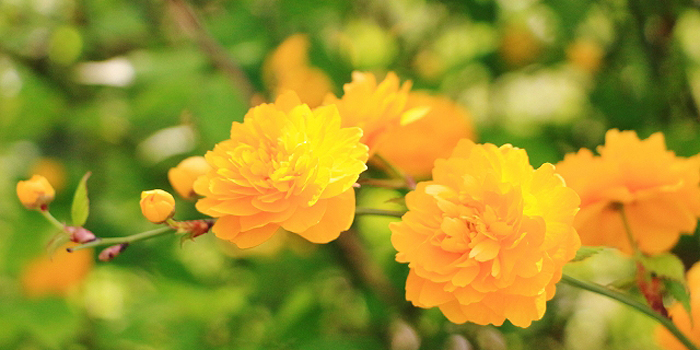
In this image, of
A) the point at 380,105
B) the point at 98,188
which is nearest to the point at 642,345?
the point at 380,105

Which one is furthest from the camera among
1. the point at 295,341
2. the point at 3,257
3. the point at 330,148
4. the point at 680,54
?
the point at 3,257

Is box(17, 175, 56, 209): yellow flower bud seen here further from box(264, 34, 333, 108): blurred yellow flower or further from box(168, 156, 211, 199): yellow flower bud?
box(264, 34, 333, 108): blurred yellow flower

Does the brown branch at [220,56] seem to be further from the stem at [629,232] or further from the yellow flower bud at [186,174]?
the stem at [629,232]

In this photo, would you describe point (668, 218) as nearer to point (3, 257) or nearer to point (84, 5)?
point (3, 257)

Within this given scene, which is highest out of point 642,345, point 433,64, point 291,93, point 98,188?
point 291,93

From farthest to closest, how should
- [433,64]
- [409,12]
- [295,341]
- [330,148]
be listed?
1. [409,12]
2. [433,64]
3. [295,341]
4. [330,148]

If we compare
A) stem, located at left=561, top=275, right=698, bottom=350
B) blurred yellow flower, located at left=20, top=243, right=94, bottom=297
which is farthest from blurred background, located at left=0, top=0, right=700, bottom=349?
stem, located at left=561, top=275, right=698, bottom=350
